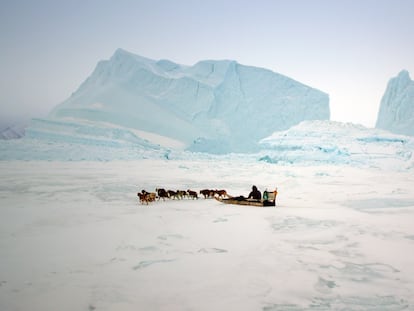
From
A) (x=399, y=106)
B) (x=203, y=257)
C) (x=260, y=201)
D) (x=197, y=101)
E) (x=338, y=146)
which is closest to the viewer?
(x=203, y=257)

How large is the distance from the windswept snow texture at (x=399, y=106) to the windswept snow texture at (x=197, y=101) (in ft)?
29.9

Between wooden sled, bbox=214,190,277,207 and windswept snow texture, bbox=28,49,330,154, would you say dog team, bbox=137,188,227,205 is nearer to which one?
wooden sled, bbox=214,190,277,207

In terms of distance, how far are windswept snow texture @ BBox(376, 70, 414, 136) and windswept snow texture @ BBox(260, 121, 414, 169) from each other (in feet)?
47.4

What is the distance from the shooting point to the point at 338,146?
27.0m

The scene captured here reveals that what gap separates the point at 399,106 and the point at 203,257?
45267mm

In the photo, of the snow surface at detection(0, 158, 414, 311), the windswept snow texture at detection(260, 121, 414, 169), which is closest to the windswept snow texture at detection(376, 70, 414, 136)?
the windswept snow texture at detection(260, 121, 414, 169)

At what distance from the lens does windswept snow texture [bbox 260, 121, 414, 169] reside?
24.8 m

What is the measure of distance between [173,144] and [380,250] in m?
30.4

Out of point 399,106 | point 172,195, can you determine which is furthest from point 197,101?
point 172,195

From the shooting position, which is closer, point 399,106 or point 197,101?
point 197,101

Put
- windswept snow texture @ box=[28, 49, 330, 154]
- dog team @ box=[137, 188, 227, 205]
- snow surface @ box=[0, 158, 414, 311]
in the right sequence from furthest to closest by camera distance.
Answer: windswept snow texture @ box=[28, 49, 330, 154] → dog team @ box=[137, 188, 227, 205] → snow surface @ box=[0, 158, 414, 311]

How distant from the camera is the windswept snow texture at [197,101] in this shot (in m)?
35.9

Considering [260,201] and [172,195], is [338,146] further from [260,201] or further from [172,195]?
[172,195]

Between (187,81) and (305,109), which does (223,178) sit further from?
(305,109)
